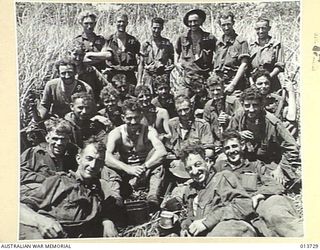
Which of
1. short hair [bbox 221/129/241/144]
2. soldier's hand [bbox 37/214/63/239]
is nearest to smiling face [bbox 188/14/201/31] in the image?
short hair [bbox 221/129/241/144]

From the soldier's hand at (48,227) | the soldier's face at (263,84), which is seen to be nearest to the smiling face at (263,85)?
the soldier's face at (263,84)

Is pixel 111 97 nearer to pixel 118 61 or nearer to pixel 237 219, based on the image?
pixel 118 61

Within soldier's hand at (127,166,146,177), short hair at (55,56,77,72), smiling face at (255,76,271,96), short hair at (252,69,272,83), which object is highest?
short hair at (55,56,77,72)

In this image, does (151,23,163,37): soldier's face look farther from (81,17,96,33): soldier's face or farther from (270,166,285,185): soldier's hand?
(270,166,285,185): soldier's hand

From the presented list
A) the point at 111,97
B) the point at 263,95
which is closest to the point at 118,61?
the point at 111,97

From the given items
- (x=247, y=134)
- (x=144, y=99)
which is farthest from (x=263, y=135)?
(x=144, y=99)

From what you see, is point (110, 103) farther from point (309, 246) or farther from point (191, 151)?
point (309, 246)

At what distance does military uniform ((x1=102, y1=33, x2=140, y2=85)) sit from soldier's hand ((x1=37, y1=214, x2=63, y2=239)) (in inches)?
5.6

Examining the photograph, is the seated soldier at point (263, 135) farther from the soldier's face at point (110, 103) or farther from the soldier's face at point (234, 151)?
the soldier's face at point (110, 103)

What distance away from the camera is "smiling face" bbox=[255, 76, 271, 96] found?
49 centimetres

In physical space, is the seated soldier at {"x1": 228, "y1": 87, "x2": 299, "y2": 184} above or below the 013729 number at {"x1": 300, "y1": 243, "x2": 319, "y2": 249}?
above

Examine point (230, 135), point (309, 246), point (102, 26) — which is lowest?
point (309, 246)

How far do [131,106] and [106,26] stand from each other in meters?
0.08

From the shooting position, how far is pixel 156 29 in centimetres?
49
